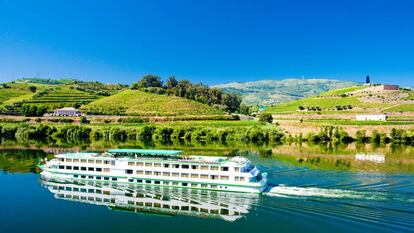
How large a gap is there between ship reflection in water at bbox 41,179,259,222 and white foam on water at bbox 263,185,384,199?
8.57 ft

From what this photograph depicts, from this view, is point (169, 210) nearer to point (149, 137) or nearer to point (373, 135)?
point (149, 137)

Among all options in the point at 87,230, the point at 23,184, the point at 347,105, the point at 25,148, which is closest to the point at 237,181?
the point at 87,230

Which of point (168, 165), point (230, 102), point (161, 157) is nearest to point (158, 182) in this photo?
point (168, 165)

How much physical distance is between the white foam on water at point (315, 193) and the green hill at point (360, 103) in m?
98.4

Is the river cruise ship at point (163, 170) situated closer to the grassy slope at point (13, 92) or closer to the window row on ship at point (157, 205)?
the window row on ship at point (157, 205)

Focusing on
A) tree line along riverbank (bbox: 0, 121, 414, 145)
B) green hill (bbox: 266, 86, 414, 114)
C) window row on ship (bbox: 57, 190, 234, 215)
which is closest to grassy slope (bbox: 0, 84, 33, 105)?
tree line along riverbank (bbox: 0, 121, 414, 145)

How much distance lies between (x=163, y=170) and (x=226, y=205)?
1135cm

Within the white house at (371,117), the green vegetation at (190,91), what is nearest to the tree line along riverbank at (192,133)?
the white house at (371,117)

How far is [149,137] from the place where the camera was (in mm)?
106438

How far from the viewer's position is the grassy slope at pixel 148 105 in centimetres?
13512

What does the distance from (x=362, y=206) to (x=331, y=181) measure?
405 inches

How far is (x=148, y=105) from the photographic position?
5630 inches

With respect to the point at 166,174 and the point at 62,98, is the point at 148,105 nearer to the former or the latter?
the point at 62,98

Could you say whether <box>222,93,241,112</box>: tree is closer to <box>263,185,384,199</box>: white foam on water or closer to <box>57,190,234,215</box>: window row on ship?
<box>263,185,384,199</box>: white foam on water
